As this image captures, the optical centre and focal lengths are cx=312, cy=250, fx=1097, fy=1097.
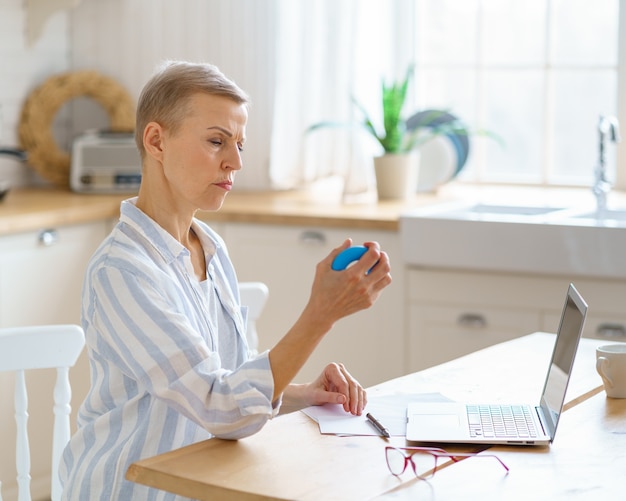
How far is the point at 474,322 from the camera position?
3.17 metres

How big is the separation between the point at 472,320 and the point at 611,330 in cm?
40

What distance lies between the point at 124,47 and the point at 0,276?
138 cm

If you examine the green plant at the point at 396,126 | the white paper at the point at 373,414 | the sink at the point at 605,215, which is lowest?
the white paper at the point at 373,414

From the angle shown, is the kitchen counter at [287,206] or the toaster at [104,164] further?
the toaster at [104,164]

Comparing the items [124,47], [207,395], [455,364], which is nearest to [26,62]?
[124,47]

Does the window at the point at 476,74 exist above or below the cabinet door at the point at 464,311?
above

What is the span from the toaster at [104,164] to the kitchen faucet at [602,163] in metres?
1.58

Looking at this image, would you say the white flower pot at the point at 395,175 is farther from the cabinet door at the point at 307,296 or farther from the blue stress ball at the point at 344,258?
the blue stress ball at the point at 344,258

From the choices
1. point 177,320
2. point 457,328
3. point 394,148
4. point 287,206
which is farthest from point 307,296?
point 177,320

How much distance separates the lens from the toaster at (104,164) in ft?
12.8

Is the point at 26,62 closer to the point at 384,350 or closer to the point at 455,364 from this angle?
the point at 384,350

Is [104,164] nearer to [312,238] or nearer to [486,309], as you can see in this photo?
[312,238]

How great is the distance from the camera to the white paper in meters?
1.68

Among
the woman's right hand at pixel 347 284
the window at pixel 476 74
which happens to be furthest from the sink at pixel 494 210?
the woman's right hand at pixel 347 284
